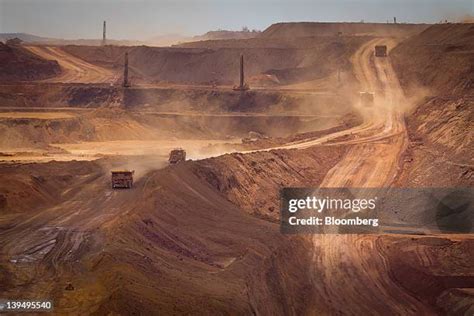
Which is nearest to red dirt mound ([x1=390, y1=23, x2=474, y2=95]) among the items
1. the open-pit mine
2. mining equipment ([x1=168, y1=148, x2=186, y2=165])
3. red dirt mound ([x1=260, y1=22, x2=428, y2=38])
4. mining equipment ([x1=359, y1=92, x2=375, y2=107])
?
the open-pit mine

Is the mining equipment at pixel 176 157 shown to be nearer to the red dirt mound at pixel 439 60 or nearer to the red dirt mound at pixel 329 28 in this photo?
the red dirt mound at pixel 439 60

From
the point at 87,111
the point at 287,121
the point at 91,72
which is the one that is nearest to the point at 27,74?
the point at 91,72

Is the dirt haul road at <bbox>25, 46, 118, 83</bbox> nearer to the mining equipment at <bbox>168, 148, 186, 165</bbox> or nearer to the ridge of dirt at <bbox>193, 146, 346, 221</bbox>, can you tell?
the ridge of dirt at <bbox>193, 146, 346, 221</bbox>

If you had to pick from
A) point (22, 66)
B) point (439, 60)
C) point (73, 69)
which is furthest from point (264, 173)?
point (73, 69)

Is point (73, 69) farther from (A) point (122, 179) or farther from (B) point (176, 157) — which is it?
(A) point (122, 179)

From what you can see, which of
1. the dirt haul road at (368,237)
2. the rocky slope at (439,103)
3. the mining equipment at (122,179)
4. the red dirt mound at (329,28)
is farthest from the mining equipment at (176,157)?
the red dirt mound at (329,28)

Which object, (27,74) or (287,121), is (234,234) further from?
(27,74)
